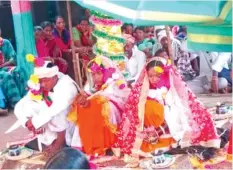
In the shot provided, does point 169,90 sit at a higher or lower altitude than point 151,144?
higher

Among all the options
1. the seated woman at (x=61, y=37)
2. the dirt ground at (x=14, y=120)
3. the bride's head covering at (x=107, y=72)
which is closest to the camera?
the bride's head covering at (x=107, y=72)

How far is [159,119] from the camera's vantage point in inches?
183

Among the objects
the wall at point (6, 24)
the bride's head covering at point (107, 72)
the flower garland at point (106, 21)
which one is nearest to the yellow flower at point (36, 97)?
the bride's head covering at point (107, 72)

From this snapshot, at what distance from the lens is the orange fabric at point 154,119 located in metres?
4.64

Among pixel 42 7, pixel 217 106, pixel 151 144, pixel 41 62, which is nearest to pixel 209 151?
pixel 151 144

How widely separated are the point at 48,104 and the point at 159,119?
1011 mm

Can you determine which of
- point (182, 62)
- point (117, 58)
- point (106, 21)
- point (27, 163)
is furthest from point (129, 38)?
point (27, 163)

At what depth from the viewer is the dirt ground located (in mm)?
5559

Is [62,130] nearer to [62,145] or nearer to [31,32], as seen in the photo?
[62,145]

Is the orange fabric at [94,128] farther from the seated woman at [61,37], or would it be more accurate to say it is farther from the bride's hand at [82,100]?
the seated woman at [61,37]

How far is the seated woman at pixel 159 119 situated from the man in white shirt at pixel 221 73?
223 cm

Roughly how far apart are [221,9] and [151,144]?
2285 mm

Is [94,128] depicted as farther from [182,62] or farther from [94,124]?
[182,62]

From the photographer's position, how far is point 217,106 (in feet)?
18.8
